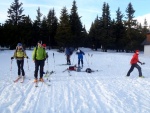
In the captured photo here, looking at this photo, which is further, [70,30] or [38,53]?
[70,30]

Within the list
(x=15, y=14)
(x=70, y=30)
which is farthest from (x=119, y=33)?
(x=15, y=14)

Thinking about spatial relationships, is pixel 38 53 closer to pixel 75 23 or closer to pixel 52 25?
pixel 75 23

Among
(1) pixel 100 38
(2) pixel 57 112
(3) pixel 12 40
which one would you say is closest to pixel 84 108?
(2) pixel 57 112

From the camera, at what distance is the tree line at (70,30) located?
57.1 metres

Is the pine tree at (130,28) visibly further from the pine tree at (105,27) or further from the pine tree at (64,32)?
the pine tree at (64,32)

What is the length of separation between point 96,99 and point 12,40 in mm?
46985

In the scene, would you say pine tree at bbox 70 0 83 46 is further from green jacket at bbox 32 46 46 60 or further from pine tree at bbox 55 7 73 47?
green jacket at bbox 32 46 46 60

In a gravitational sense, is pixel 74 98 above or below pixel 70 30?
below

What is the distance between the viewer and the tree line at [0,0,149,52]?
187ft

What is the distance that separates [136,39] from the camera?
6675cm

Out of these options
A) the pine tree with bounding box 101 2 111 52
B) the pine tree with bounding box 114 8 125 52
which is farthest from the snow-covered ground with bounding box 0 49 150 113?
the pine tree with bounding box 114 8 125 52

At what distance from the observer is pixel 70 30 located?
58.2m

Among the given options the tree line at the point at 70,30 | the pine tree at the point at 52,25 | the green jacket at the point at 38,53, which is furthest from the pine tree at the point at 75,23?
the green jacket at the point at 38,53

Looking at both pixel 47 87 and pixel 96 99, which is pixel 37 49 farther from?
pixel 96 99
